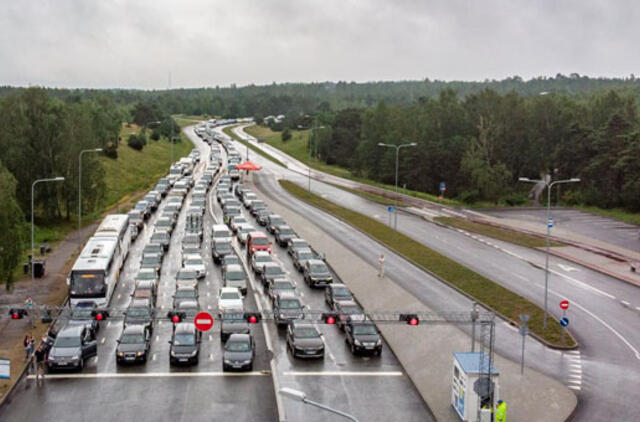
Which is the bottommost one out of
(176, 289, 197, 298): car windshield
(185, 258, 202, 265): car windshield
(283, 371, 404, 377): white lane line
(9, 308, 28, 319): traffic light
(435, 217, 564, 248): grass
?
(283, 371, 404, 377): white lane line

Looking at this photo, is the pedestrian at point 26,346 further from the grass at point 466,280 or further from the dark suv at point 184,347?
the grass at point 466,280

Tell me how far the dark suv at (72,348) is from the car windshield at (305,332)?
9.38 m

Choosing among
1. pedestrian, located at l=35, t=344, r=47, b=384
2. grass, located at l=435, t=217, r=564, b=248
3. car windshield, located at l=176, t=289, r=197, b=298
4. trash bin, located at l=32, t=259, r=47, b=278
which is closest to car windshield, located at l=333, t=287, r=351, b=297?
car windshield, located at l=176, t=289, r=197, b=298

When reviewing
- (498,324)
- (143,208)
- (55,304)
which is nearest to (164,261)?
(55,304)

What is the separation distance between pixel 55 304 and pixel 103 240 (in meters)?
5.43

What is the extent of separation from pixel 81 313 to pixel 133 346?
3.49 metres

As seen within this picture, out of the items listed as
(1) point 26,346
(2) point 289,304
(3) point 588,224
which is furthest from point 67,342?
(3) point 588,224

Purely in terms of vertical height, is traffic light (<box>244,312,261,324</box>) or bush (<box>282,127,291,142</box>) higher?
bush (<box>282,127,291,142</box>)

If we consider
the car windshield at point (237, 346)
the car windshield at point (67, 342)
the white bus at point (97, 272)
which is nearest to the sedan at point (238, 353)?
the car windshield at point (237, 346)

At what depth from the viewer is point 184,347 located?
32.3 metres

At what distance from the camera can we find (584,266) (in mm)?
53719

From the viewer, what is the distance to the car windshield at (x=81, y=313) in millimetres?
31906

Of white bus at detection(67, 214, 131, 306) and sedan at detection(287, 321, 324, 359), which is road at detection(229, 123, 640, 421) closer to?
sedan at detection(287, 321, 324, 359)

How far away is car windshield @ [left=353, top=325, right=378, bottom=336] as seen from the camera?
34250mm
